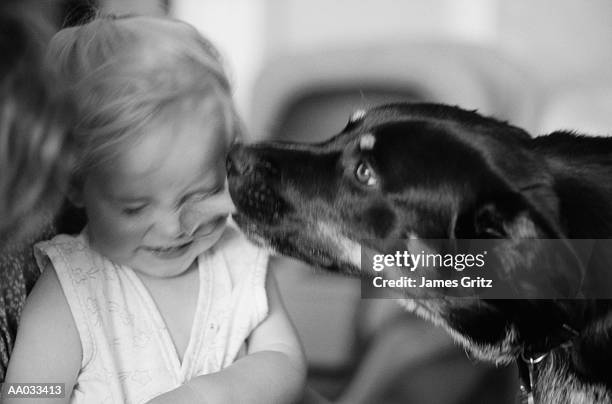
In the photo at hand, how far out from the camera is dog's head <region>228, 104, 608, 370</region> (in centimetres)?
111

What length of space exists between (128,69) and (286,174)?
319 mm

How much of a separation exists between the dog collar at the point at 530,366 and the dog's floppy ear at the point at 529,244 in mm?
116

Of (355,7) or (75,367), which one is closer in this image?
(75,367)

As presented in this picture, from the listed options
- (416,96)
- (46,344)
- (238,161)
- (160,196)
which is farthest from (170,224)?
(416,96)

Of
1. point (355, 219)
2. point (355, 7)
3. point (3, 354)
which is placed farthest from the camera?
point (355, 7)

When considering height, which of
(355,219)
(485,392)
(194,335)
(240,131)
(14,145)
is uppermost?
(14,145)

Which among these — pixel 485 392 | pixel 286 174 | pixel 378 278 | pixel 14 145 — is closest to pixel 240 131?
pixel 286 174

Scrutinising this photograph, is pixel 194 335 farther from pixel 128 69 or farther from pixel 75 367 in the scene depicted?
pixel 128 69

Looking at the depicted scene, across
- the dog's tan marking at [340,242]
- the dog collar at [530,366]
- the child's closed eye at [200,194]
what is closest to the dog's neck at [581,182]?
the dog collar at [530,366]

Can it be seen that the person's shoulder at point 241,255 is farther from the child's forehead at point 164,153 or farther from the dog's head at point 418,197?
the child's forehead at point 164,153

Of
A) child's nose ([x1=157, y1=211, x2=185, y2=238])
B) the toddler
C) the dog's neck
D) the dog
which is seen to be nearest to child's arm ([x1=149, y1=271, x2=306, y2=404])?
the toddler

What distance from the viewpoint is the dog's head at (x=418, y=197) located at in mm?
1112

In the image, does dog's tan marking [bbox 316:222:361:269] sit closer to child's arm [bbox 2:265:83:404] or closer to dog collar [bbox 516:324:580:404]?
dog collar [bbox 516:324:580:404]

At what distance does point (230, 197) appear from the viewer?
1.30 m
